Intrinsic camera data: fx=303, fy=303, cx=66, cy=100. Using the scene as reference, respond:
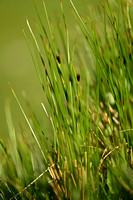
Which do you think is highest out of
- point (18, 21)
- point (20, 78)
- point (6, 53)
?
point (18, 21)

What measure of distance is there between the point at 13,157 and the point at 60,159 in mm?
130

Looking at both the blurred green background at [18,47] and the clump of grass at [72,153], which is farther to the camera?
the blurred green background at [18,47]

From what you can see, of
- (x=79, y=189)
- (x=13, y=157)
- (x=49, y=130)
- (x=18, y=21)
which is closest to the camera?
(x=79, y=189)

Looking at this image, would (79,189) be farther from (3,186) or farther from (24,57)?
(24,57)

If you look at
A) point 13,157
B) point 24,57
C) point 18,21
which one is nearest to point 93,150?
point 13,157

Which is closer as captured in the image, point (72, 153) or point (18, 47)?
A: point (72, 153)

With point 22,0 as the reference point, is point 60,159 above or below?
below

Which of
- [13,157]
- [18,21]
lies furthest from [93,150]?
[18,21]

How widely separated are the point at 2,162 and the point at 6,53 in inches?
48.7

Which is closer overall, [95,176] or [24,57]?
[95,176]

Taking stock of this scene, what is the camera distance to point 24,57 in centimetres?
184

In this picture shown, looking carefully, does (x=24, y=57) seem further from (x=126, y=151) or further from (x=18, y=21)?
(x=126, y=151)

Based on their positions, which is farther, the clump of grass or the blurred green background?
the blurred green background

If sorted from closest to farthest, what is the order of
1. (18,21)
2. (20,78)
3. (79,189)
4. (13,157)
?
1. (79,189)
2. (13,157)
3. (20,78)
4. (18,21)
